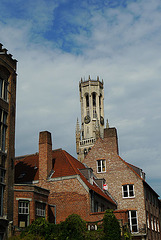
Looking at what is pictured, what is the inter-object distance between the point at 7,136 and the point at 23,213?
6.07m

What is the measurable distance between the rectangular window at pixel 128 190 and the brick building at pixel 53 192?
455cm

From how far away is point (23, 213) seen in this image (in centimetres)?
2592

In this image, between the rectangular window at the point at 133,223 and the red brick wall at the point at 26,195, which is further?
the rectangular window at the point at 133,223

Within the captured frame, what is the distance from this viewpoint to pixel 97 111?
471 ft

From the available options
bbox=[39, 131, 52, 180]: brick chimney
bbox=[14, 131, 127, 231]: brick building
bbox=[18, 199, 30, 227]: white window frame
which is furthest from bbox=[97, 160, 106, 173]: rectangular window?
bbox=[18, 199, 30, 227]: white window frame

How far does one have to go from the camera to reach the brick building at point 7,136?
2323 centimetres

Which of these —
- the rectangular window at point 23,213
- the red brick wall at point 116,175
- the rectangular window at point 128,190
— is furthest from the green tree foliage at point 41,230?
the rectangular window at point 128,190

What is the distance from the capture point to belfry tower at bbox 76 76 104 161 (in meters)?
136

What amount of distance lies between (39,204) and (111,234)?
6993mm

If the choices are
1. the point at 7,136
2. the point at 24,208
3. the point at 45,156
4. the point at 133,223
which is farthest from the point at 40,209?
the point at 133,223

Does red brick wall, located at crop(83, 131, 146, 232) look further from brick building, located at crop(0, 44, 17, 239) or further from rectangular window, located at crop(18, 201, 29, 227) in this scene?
brick building, located at crop(0, 44, 17, 239)

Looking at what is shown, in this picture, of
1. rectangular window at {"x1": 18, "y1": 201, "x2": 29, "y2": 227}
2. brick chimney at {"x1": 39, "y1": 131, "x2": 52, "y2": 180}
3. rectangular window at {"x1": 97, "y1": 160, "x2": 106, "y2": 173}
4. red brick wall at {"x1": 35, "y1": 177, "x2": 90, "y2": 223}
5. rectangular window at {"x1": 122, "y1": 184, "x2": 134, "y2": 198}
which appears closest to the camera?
rectangular window at {"x1": 18, "y1": 201, "x2": 29, "y2": 227}

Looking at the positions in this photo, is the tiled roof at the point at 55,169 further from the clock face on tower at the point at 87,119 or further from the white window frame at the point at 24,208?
the clock face on tower at the point at 87,119

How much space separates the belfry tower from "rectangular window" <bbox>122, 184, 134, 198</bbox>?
9255 centimetres
